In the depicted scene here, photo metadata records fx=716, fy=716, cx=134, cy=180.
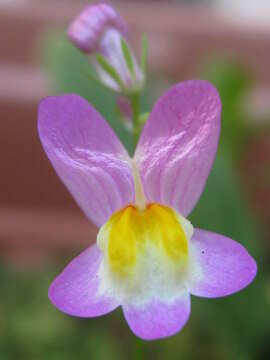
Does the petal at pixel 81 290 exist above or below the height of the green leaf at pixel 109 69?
below

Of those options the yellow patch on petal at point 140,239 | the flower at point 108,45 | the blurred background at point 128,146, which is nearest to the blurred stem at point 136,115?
the flower at point 108,45

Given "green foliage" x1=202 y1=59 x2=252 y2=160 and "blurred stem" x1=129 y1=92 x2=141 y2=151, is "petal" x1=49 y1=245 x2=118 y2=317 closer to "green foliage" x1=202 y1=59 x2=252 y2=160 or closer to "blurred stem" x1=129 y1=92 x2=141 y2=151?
"blurred stem" x1=129 y1=92 x2=141 y2=151

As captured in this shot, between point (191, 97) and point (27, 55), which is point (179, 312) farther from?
point (27, 55)

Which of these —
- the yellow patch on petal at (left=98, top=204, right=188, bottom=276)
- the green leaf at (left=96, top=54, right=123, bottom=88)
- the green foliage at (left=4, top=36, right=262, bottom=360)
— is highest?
the green leaf at (left=96, top=54, right=123, bottom=88)

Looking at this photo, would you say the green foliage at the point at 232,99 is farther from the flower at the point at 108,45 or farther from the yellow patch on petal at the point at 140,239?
the yellow patch on petal at the point at 140,239

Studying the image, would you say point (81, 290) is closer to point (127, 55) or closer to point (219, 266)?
point (219, 266)

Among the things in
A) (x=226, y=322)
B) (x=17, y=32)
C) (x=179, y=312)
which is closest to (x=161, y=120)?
(x=179, y=312)

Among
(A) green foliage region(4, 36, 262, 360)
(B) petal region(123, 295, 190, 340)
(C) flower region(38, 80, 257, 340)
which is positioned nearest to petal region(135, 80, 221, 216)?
(C) flower region(38, 80, 257, 340)
